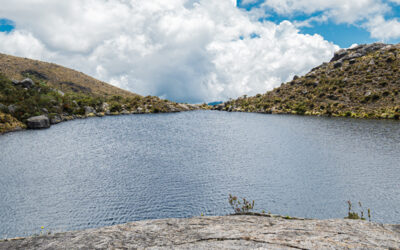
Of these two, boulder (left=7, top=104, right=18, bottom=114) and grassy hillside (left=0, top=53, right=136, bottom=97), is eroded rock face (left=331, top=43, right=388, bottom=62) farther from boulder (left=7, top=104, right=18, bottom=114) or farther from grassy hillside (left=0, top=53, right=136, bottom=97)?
grassy hillside (left=0, top=53, right=136, bottom=97)

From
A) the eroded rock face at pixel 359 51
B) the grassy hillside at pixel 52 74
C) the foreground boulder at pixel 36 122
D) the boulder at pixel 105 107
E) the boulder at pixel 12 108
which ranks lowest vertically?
the foreground boulder at pixel 36 122

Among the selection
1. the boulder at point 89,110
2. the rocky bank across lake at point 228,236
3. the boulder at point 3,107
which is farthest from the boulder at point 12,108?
the rocky bank across lake at point 228,236

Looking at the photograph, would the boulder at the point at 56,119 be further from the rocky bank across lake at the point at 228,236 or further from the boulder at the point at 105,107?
the rocky bank across lake at the point at 228,236

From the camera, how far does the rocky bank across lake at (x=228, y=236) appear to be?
9031mm

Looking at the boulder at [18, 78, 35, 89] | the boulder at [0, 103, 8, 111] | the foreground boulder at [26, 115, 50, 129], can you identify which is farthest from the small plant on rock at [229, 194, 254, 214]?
the boulder at [18, 78, 35, 89]

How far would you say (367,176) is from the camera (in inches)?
1236

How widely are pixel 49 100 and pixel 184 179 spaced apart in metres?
88.9

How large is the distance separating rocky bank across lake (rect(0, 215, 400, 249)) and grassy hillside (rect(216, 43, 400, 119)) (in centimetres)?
9287

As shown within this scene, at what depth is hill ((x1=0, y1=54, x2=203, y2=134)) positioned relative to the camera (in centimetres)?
7502

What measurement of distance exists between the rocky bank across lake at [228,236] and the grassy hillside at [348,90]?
305 feet

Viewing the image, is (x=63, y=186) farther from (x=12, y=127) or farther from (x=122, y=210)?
(x=12, y=127)

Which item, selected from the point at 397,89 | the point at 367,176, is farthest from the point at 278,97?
the point at 367,176

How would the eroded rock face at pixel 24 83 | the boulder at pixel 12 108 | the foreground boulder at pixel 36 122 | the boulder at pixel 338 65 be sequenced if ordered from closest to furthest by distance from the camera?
1. the boulder at pixel 12 108
2. the foreground boulder at pixel 36 122
3. the eroded rock face at pixel 24 83
4. the boulder at pixel 338 65

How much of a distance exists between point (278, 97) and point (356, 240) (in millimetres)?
143141
